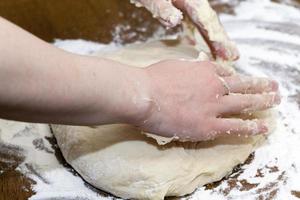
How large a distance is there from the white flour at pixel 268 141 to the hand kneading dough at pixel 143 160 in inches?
1.3

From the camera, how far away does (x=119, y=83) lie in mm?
816

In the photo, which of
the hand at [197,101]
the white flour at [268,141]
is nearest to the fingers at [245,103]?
the hand at [197,101]

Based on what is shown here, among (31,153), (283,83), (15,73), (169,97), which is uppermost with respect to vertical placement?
(15,73)

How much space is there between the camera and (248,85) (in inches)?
38.5

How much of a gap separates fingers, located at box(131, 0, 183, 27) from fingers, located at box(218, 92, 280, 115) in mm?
183

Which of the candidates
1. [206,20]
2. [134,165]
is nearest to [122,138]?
[134,165]

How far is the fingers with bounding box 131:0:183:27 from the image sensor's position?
3.17 feet

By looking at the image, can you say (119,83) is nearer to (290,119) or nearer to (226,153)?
(226,153)

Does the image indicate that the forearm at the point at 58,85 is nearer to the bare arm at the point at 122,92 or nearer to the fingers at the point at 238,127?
the bare arm at the point at 122,92

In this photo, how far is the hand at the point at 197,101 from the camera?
870 millimetres

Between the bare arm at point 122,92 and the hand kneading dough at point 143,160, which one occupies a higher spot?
the bare arm at point 122,92

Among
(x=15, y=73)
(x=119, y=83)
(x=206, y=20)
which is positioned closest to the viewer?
(x=15, y=73)

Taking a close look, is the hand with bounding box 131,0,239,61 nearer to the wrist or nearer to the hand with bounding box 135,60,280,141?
the hand with bounding box 135,60,280,141

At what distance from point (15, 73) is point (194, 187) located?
45cm
